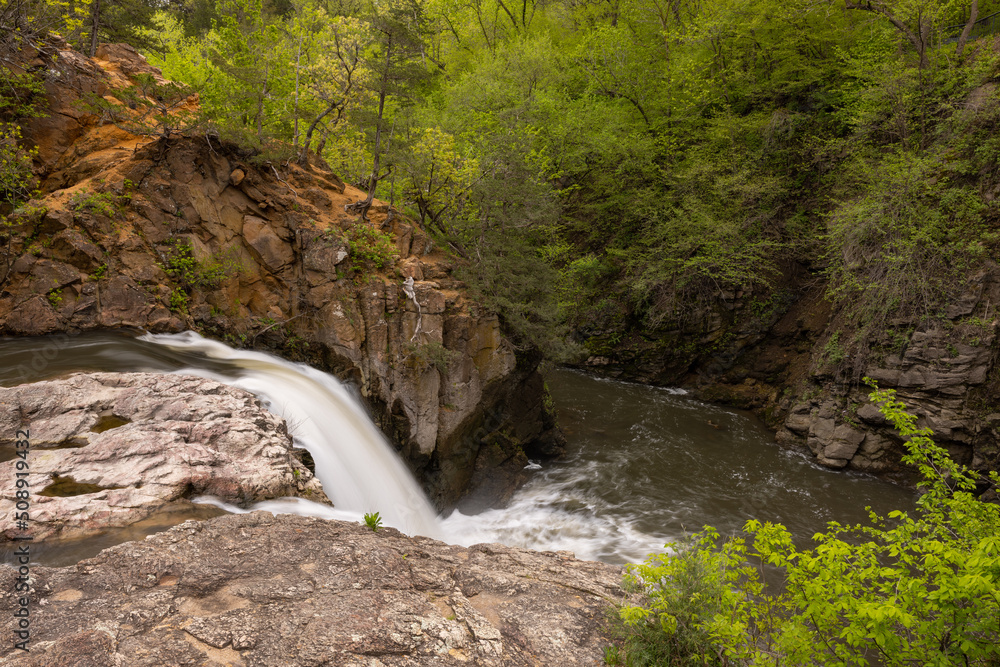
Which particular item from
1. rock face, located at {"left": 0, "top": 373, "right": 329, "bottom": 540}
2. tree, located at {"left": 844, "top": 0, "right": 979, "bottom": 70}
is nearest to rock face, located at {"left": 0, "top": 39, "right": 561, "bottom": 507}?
rock face, located at {"left": 0, "top": 373, "right": 329, "bottom": 540}

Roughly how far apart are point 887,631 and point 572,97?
24.7 meters

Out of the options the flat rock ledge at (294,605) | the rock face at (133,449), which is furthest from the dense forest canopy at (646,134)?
the flat rock ledge at (294,605)

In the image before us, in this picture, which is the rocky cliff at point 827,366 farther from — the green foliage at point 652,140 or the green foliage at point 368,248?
the green foliage at point 368,248

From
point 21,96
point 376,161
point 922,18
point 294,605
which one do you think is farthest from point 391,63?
point 922,18

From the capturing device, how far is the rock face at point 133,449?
15.7 ft

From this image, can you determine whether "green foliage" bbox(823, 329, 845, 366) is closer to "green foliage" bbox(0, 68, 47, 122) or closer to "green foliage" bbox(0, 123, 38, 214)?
"green foliage" bbox(0, 123, 38, 214)

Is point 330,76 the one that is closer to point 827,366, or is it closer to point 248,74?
point 248,74

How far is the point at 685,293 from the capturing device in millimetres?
19078

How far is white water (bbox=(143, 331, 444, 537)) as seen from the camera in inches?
306

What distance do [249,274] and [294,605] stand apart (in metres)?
8.48

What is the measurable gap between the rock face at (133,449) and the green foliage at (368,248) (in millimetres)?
4743

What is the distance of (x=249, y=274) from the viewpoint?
10734mm

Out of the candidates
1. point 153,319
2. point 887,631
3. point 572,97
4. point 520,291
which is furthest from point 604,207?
point 887,631

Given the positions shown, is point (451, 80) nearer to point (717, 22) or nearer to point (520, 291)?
point (717, 22)
